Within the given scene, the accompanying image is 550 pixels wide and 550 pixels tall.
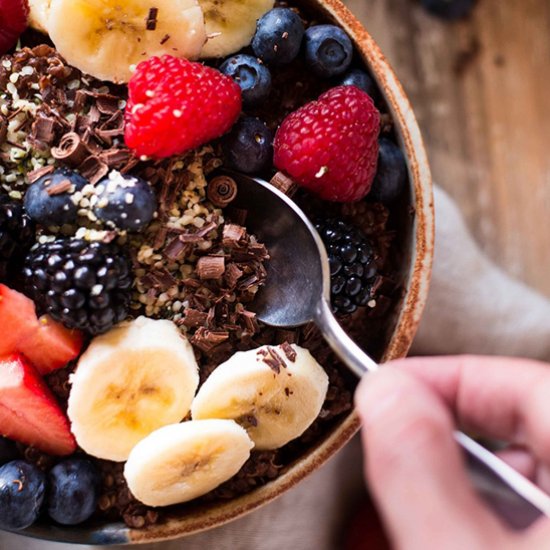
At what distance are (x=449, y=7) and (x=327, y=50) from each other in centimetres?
76

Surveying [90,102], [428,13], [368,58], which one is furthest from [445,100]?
[90,102]

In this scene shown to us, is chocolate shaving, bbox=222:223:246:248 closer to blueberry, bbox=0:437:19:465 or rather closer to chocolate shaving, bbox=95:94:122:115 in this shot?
chocolate shaving, bbox=95:94:122:115

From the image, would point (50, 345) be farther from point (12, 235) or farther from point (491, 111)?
point (491, 111)

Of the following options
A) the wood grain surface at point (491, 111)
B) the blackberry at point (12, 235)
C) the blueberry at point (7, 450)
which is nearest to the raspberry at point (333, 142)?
the blackberry at point (12, 235)

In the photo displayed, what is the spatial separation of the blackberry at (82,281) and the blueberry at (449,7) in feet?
3.62

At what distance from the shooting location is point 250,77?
1128 millimetres

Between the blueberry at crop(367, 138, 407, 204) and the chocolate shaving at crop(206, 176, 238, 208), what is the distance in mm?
221

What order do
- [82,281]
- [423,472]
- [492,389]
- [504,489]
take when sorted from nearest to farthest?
[423,472] < [504,489] < [492,389] < [82,281]

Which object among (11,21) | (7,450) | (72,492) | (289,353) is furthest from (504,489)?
(11,21)

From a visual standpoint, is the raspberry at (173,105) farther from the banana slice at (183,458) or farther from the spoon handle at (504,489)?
the spoon handle at (504,489)

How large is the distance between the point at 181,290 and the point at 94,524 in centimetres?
38

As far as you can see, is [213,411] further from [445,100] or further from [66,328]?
[445,100]

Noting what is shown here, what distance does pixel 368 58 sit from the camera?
118 centimetres

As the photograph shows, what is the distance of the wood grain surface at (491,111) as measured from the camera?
1.82m
